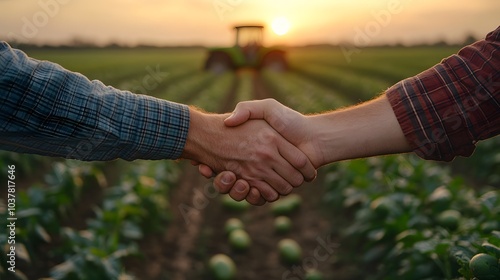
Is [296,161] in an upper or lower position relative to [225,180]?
upper

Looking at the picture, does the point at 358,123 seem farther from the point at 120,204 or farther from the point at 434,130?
the point at 120,204

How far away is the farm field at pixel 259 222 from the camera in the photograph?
13.0 feet

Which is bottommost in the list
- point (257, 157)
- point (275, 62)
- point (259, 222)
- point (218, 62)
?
point (275, 62)

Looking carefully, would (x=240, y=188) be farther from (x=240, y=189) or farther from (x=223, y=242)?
(x=223, y=242)

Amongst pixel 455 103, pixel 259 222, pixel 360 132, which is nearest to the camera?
pixel 455 103

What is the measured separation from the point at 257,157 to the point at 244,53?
24539 millimetres

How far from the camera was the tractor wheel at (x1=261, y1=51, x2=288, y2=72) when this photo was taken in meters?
29.7

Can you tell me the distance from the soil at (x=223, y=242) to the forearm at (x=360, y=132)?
1.83 m

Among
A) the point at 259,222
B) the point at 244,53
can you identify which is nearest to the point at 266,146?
the point at 259,222

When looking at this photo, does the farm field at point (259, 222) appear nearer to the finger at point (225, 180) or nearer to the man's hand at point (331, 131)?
the man's hand at point (331, 131)

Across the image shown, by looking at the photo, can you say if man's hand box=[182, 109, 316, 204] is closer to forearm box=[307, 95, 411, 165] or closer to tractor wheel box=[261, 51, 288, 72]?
forearm box=[307, 95, 411, 165]

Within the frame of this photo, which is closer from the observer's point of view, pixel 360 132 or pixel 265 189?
pixel 360 132

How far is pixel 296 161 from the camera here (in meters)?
3.71

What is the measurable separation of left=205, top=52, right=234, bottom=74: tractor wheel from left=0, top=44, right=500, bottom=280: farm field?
20418 mm
